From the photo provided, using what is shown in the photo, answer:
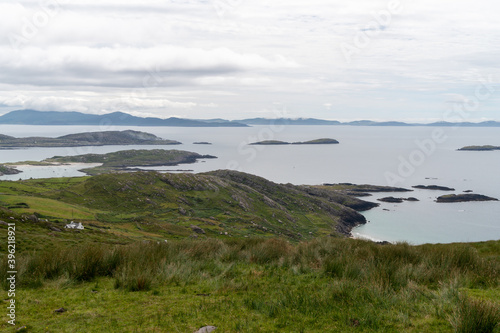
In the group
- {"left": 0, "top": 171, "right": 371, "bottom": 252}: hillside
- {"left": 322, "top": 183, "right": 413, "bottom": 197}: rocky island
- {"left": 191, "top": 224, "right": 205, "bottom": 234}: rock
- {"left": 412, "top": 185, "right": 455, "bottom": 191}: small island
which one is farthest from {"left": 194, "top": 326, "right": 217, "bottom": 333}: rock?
{"left": 412, "top": 185, "right": 455, "bottom": 191}: small island

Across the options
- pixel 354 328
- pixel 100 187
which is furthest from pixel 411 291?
pixel 100 187

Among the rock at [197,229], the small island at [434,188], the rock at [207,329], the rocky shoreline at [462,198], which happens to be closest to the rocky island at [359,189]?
the small island at [434,188]

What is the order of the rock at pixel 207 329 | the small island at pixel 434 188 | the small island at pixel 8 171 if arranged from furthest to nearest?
the small island at pixel 8 171, the small island at pixel 434 188, the rock at pixel 207 329

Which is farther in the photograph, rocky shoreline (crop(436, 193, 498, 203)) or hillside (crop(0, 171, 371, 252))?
rocky shoreline (crop(436, 193, 498, 203))

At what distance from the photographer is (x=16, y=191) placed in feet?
275

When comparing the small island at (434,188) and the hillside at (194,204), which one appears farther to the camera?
the small island at (434,188)

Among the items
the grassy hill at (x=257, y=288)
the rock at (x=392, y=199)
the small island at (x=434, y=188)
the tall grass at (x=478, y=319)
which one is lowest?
the rock at (x=392, y=199)

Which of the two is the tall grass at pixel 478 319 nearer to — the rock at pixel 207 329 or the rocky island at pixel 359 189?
the rock at pixel 207 329

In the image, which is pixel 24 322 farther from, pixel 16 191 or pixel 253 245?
pixel 16 191

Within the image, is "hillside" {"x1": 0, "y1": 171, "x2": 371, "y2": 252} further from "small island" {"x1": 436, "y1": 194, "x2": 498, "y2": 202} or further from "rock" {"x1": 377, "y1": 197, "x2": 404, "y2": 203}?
"small island" {"x1": 436, "y1": 194, "x2": 498, "y2": 202}

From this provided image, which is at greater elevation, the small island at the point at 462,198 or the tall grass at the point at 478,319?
the tall grass at the point at 478,319

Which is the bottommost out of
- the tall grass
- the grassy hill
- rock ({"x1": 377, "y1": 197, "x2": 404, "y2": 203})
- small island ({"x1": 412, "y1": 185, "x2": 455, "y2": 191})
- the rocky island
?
rock ({"x1": 377, "y1": 197, "x2": 404, "y2": 203})

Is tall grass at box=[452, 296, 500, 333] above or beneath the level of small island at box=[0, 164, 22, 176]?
above

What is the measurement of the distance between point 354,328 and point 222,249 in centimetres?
953
